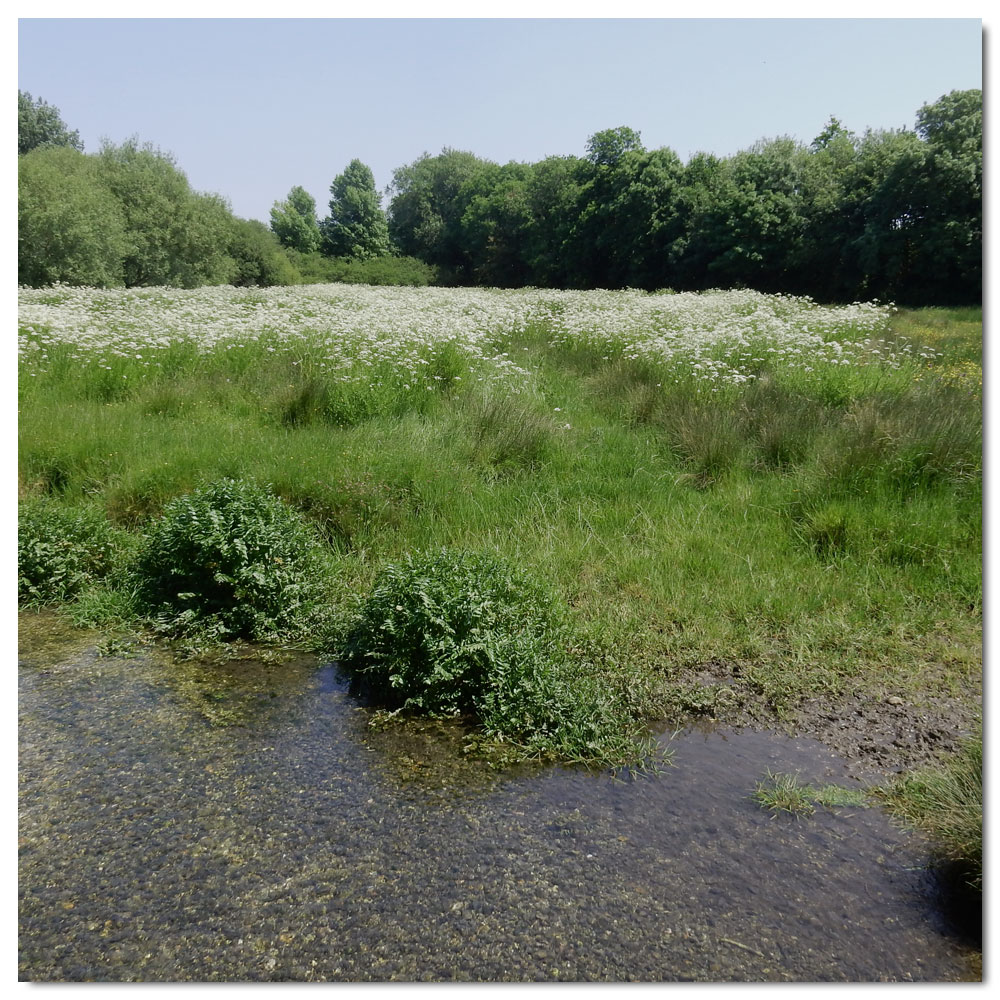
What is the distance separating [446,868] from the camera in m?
3.14

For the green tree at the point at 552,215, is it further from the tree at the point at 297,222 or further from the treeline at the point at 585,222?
the tree at the point at 297,222

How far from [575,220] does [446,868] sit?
4633 centimetres

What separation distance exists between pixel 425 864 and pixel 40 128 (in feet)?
249

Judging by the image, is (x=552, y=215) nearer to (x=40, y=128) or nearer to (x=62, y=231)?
(x=62, y=231)

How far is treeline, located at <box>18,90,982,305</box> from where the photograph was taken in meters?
17.8

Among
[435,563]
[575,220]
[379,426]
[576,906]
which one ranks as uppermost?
[575,220]

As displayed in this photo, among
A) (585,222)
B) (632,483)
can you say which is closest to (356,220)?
(585,222)

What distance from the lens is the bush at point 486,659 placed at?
4129 mm

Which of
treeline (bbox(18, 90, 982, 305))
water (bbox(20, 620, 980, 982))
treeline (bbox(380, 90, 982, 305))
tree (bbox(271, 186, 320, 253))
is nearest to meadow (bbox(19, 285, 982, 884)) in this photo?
water (bbox(20, 620, 980, 982))

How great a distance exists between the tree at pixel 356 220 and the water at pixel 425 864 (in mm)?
29588

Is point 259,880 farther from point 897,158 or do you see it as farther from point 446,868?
point 897,158

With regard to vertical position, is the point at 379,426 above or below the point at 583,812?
above

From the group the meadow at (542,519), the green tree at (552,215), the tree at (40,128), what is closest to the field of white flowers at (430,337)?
the meadow at (542,519)
